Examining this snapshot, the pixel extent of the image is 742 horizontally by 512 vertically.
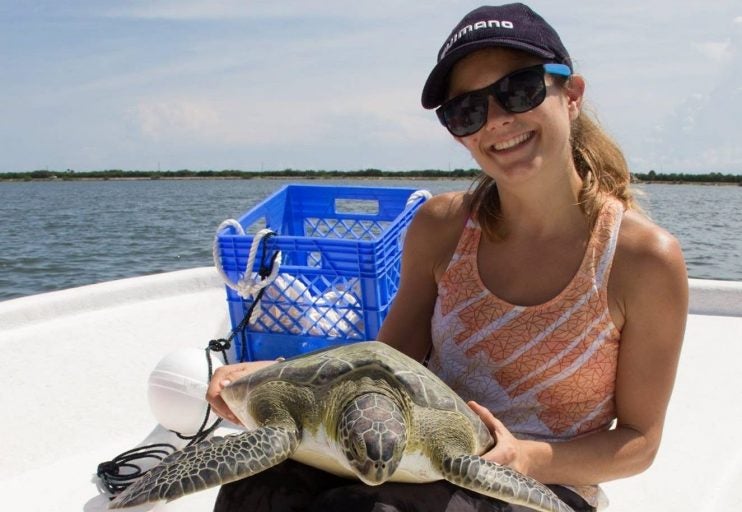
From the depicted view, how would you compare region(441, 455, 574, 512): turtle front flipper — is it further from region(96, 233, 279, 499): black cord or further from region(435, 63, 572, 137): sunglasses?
region(96, 233, 279, 499): black cord

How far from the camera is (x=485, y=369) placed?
1.82 metres

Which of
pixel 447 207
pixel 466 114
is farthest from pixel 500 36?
pixel 447 207

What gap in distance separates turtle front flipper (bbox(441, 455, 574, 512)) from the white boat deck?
4.07 feet

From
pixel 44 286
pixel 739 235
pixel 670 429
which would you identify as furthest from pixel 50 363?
pixel 739 235

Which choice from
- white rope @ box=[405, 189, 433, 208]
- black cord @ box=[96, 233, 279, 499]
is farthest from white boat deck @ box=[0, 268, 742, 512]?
white rope @ box=[405, 189, 433, 208]

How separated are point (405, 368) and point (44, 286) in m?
12.5

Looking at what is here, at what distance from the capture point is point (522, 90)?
5.35 ft

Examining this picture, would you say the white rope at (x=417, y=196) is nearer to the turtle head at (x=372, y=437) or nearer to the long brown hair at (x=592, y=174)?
the long brown hair at (x=592, y=174)

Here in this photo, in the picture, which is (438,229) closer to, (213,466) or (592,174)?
(592,174)

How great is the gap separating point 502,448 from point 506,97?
820 millimetres

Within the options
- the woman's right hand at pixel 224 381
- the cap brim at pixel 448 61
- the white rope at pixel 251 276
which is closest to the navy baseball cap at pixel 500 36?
the cap brim at pixel 448 61

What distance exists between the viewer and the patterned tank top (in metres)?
1.70

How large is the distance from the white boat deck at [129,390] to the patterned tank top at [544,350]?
0.99 m

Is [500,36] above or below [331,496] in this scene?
above
